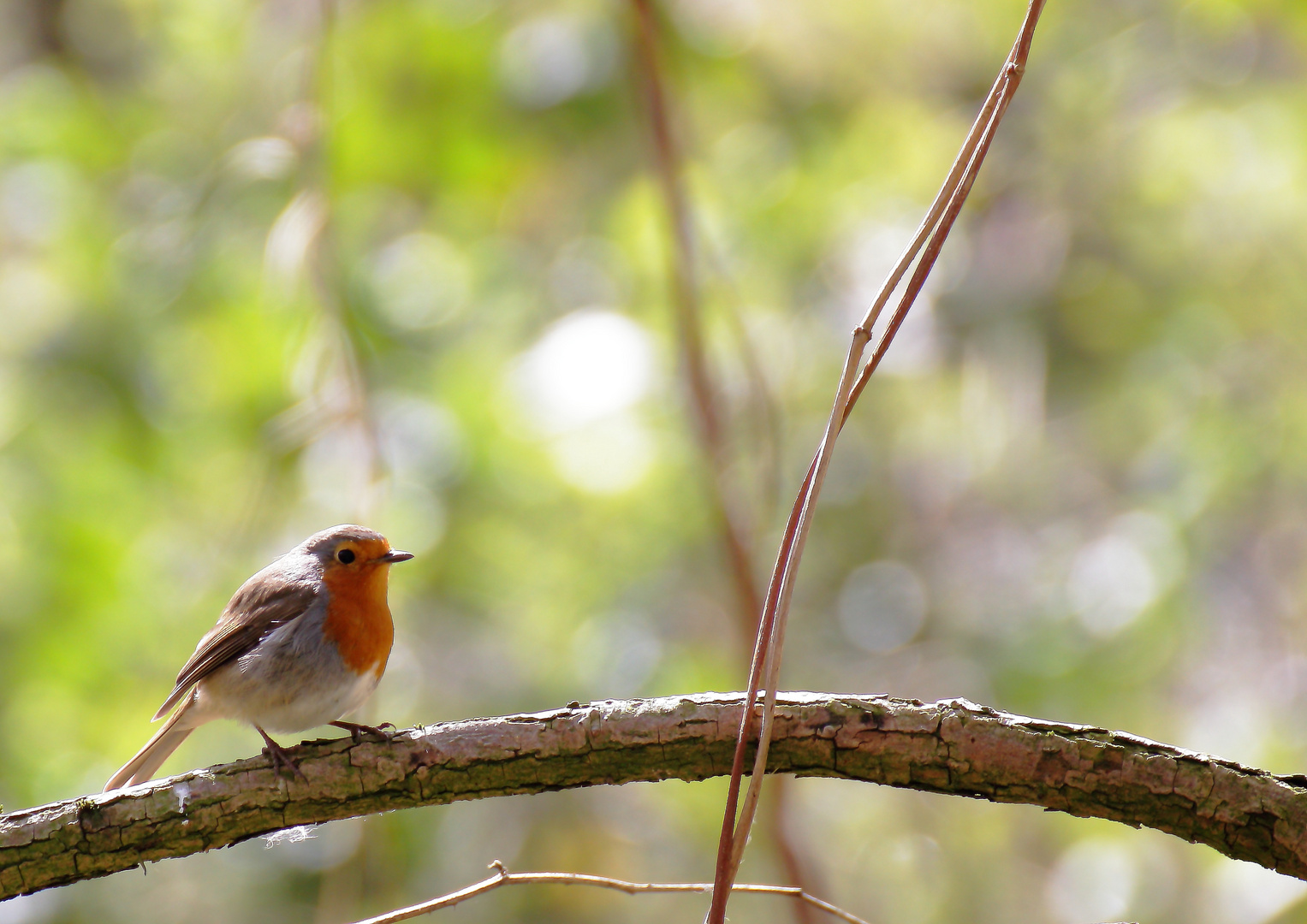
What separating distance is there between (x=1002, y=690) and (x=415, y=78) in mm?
3159

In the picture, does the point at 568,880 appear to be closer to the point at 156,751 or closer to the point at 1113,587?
the point at 156,751

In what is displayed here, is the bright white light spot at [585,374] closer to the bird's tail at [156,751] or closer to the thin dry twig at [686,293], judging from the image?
the bird's tail at [156,751]

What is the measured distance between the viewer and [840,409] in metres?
1.17

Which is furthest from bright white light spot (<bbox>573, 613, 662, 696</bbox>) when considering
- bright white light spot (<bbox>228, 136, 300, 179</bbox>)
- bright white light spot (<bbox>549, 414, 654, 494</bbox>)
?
bright white light spot (<bbox>228, 136, 300, 179</bbox>)

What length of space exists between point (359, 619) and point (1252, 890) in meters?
2.58

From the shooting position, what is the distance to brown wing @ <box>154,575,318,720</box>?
2.47 meters

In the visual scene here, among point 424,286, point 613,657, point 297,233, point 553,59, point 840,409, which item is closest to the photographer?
point 840,409

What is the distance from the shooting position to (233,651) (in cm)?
246

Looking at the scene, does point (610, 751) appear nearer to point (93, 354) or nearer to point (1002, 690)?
point (1002, 690)

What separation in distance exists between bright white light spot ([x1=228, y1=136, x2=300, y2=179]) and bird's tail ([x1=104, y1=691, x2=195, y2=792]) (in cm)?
120

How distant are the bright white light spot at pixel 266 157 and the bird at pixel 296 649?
80 centimetres

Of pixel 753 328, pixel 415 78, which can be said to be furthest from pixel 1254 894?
pixel 415 78

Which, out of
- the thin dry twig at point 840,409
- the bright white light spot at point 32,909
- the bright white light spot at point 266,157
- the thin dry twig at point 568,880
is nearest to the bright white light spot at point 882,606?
the bright white light spot at point 32,909

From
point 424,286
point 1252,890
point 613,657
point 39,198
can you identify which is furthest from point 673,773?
point 39,198
